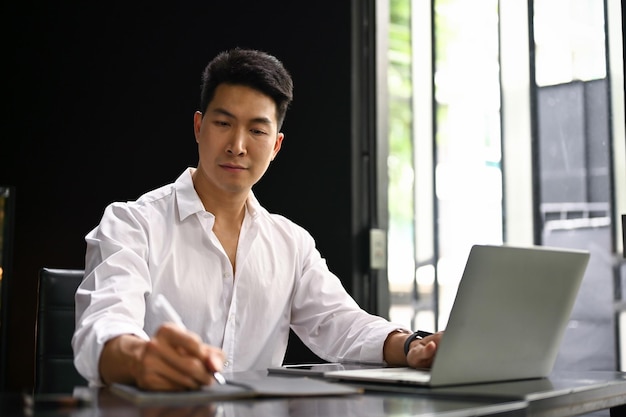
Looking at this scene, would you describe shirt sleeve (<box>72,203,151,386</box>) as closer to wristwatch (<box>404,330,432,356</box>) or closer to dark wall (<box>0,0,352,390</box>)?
wristwatch (<box>404,330,432,356</box>)

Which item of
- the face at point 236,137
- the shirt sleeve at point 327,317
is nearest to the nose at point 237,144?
the face at point 236,137

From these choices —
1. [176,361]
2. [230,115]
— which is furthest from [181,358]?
[230,115]

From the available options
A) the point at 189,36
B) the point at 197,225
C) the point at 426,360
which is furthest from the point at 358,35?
the point at 426,360

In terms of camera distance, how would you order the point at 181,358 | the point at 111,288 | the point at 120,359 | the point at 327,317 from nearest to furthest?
the point at 181,358, the point at 120,359, the point at 111,288, the point at 327,317

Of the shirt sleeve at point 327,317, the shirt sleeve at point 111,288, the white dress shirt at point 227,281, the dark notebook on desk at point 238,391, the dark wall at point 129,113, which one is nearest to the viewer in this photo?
the dark notebook on desk at point 238,391

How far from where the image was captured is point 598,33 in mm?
2463

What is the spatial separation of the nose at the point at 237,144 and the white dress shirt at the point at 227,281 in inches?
6.2

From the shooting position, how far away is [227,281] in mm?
1994

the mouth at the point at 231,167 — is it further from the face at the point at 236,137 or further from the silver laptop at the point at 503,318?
the silver laptop at the point at 503,318

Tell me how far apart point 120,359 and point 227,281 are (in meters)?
0.75

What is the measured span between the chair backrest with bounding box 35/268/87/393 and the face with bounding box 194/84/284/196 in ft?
1.64

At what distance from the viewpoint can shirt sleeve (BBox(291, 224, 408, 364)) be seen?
189cm

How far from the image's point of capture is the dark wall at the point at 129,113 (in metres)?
2.98

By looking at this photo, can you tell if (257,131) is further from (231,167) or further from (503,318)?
(503,318)
